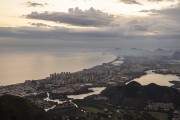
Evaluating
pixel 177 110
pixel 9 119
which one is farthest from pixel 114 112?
pixel 9 119

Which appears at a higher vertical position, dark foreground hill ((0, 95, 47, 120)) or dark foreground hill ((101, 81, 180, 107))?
dark foreground hill ((0, 95, 47, 120))

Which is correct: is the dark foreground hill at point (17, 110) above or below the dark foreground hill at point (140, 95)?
above

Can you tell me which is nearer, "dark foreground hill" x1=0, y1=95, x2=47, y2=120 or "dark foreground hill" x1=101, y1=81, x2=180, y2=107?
"dark foreground hill" x1=0, y1=95, x2=47, y2=120

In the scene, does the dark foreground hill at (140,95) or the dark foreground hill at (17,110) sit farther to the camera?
the dark foreground hill at (140,95)
